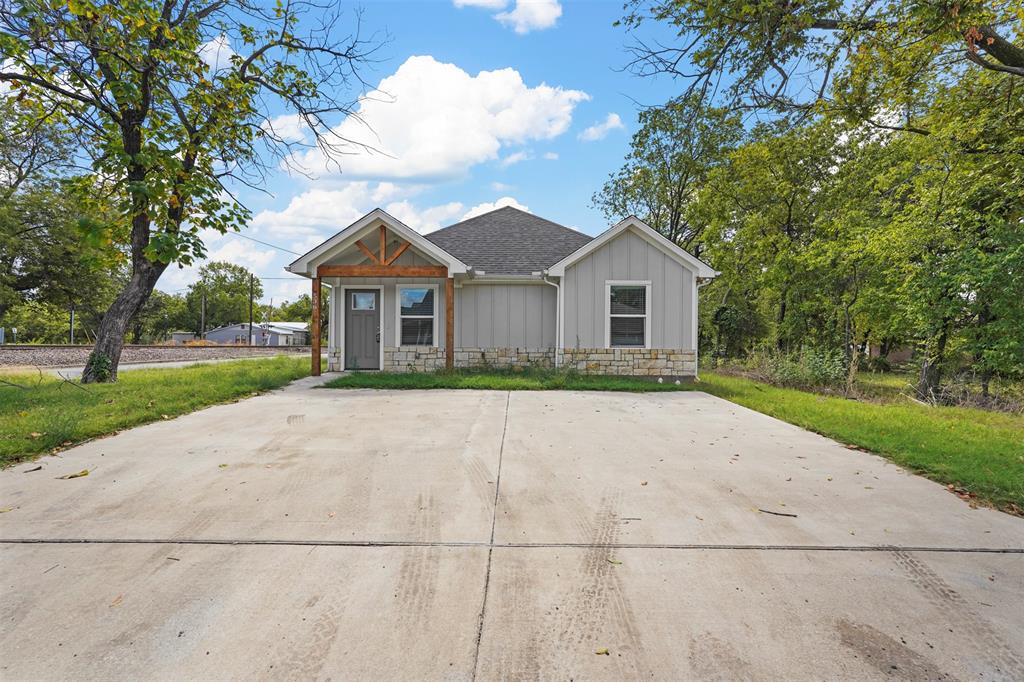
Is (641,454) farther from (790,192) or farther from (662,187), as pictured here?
(662,187)

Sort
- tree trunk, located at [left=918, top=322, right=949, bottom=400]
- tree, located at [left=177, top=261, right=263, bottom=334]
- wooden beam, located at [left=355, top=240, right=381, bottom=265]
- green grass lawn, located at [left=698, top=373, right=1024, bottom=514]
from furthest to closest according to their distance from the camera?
tree, located at [left=177, top=261, right=263, bottom=334] → tree trunk, located at [left=918, top=322, right=949, bottom=400] → wooden beam, located at [left=355, top=240, right=381, bottom=265] → green grass lawn, located at [left=698, top=373, right=1024, bottom=514]

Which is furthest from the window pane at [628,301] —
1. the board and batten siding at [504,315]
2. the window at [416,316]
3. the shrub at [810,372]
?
the window at [416,316]

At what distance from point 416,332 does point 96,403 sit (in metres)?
6.44

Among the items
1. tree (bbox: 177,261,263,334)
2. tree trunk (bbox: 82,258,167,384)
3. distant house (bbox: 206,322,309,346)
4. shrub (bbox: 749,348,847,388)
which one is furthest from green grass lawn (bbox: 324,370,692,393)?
tree (bbox: 177,261,263,334)

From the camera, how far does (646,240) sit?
10859 millimetres

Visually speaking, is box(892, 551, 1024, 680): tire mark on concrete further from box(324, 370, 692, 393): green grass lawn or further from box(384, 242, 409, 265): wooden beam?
box(384, 242, 409, 265): wooden beam

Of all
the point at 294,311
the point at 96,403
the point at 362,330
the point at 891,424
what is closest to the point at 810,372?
the point at 891,424

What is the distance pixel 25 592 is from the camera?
2.15 meters

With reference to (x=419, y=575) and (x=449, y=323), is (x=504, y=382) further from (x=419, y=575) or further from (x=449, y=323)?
(x=419, y=575)

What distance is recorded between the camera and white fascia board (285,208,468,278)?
34.9 feet

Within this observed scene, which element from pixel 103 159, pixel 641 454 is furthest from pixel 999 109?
pixel 103 159

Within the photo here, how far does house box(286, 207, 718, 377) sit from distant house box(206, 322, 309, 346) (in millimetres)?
43729

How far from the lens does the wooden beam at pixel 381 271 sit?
35.0 ft

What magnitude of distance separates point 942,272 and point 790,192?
22.2 ft
